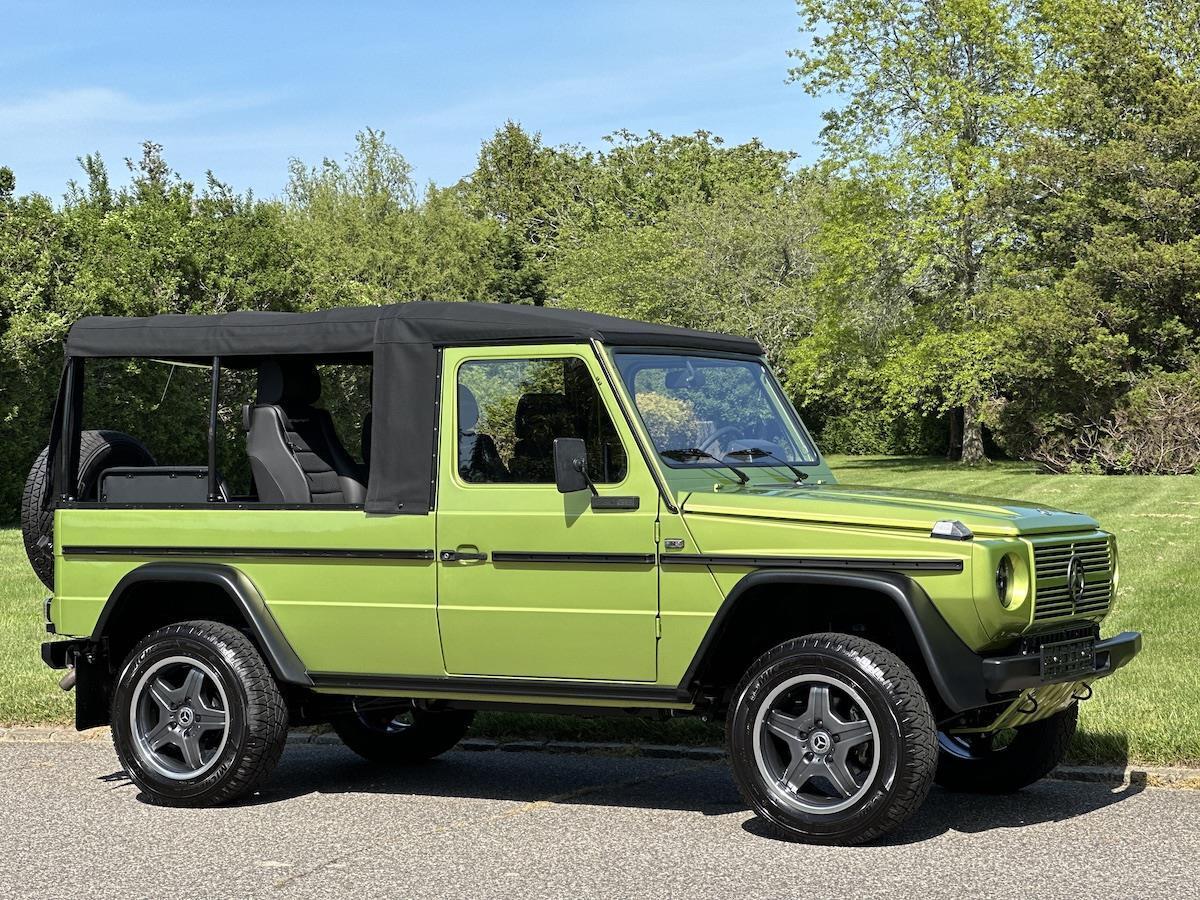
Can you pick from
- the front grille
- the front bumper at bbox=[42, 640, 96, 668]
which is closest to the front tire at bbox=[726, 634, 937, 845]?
the front grille

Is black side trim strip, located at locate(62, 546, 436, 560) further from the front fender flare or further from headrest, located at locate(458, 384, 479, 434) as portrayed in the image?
headrest, located at locate(458, 384, 479, 434)

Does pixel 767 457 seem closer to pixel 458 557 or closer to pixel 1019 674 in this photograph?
pixel 458 557

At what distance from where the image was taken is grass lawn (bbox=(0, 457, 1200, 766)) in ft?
27.0

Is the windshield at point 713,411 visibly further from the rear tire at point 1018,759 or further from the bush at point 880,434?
the bush at point 880,434

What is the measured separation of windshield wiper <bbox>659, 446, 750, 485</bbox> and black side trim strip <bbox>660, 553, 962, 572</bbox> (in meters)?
0.56

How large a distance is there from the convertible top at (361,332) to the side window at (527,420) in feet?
0.47

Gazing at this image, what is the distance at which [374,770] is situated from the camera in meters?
8.48

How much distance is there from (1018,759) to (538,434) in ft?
8.74

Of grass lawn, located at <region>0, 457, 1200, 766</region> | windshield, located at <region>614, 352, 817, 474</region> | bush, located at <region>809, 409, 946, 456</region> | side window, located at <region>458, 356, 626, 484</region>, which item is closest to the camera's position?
side window, located at <region>458, 356, 626, 484</region>

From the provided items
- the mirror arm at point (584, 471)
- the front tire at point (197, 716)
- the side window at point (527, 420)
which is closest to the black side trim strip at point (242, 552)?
the front tire at point (197, 716)

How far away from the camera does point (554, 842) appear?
260 inches

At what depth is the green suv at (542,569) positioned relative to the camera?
6.38 m

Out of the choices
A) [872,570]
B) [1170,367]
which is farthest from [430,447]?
[1170,367]

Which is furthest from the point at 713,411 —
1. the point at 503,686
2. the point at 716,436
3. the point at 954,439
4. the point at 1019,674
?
the point at 954,439
